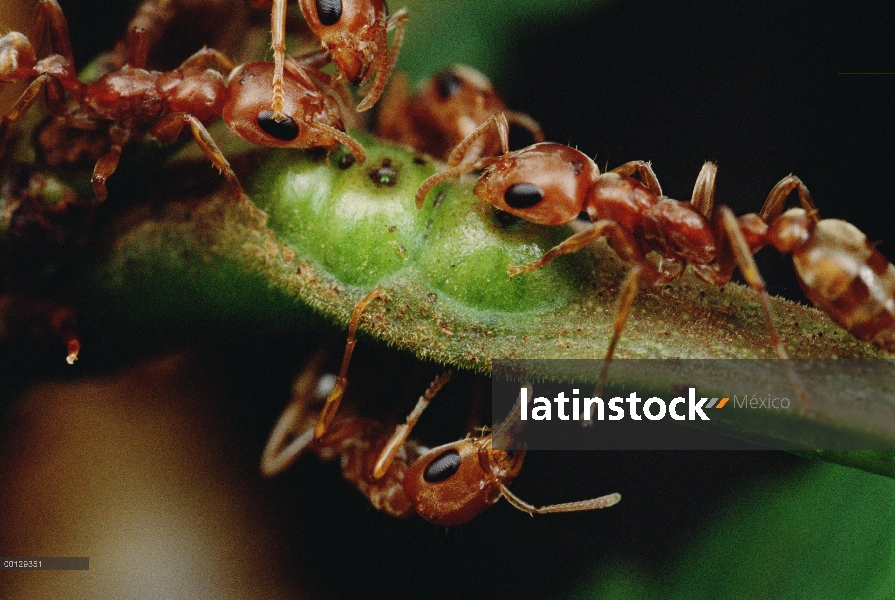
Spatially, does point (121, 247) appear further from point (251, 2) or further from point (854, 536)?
point (854, 536)

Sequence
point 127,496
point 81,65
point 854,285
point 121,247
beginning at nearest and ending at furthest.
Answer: point 854,285, point 121,247, point 127,496, point 81,65

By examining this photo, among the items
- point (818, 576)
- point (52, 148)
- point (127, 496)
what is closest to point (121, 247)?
point (52, 148)

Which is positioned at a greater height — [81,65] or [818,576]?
[81,65]

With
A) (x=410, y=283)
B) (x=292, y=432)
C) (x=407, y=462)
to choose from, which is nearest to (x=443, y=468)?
(x=407, y=462)

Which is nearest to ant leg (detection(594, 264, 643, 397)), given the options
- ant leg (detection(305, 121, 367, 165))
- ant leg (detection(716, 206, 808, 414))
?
ant leg (detection(716, 206, 808, 414))

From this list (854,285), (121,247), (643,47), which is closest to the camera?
(854,285)

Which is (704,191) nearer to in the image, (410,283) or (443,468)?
(410,283)

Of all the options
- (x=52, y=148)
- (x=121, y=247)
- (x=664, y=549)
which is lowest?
(x=664, y=549)

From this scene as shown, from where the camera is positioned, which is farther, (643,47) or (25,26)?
(643,47)

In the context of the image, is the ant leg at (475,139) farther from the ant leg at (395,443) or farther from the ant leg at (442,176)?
the ant leg at (395,443)
